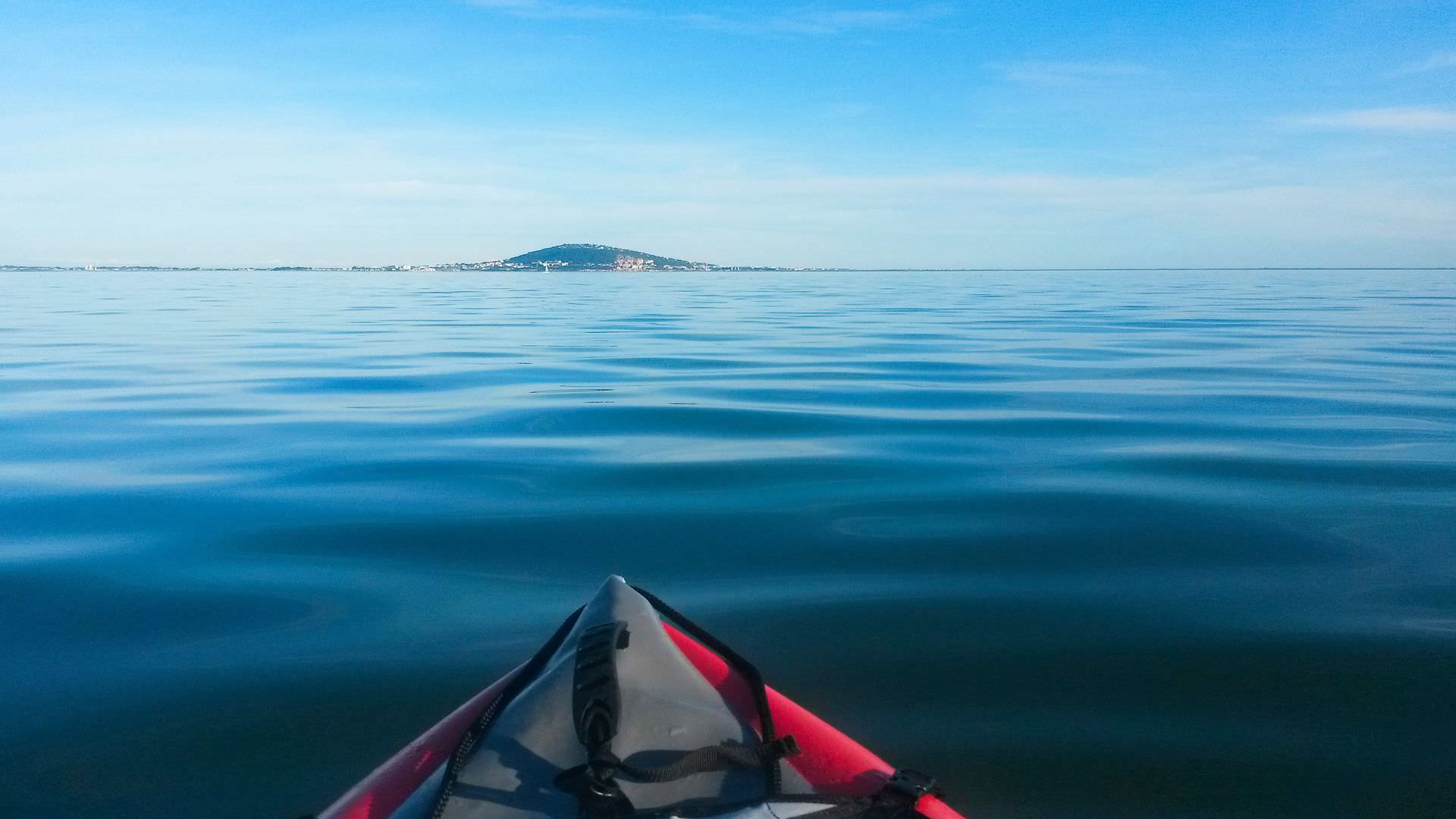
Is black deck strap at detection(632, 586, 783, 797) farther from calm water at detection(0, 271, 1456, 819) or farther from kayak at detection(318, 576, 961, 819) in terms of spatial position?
calm water at detection(0, 271, 1456, 819)

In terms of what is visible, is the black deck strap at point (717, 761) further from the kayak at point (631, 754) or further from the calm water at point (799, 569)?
the calm water at point (799, 569)

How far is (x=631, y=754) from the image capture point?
2008mm

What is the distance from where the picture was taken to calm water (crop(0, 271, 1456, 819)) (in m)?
2.80

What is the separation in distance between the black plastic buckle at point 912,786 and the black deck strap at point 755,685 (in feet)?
0.73

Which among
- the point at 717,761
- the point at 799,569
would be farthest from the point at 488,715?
the point at 799,569

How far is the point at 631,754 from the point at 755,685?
1.15 ft

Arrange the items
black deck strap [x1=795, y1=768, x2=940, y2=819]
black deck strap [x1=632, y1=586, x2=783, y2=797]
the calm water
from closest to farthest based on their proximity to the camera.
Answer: black deck strap [x1=795, y1=768, x2=940, y2=819]
black deck strap [x1=632, y1=586, x2=783, y2=797]
the calm water

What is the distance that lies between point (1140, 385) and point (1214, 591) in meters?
6.36

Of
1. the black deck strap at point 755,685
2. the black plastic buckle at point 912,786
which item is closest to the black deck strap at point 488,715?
the black deck strap at point 755,685

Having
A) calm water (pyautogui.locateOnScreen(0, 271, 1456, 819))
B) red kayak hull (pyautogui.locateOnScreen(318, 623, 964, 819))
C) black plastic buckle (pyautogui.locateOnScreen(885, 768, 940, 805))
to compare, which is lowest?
calm water (pyautogui.locateOnScreen(0, 271, 1456, 819))

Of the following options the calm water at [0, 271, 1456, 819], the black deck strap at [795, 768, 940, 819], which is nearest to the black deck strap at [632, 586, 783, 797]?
the black deck strap at [795, 768, 940, 819]

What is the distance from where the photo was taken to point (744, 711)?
221cm

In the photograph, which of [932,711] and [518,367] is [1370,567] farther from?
[518,367]

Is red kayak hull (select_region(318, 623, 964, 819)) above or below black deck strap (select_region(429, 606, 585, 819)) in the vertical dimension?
below
